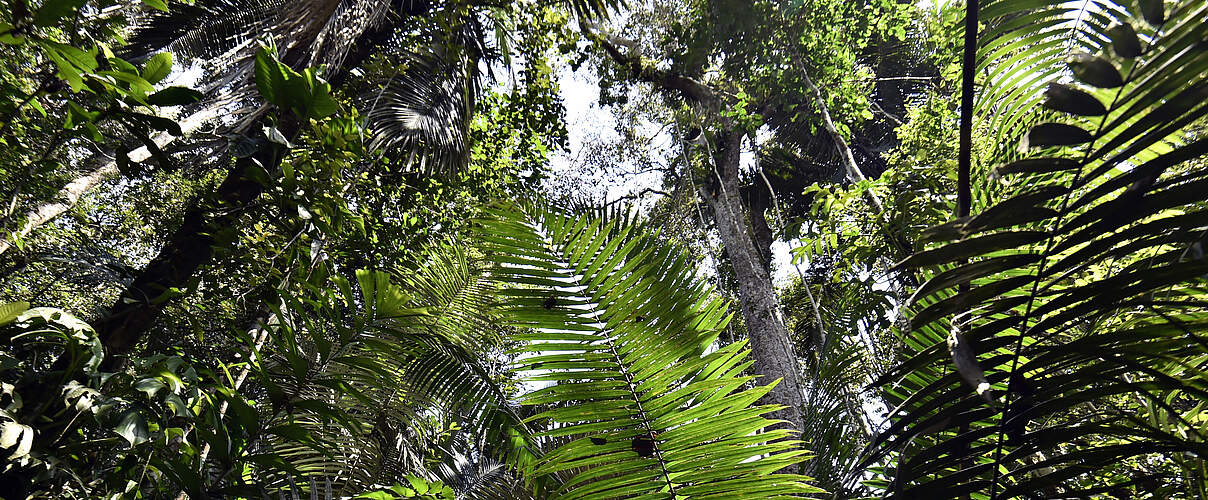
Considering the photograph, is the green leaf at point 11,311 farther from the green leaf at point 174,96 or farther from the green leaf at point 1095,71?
the green leaf at point 1095,71

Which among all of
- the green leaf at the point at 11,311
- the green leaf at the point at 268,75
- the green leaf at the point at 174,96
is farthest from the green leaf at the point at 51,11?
the green leaf at the point at 11,311

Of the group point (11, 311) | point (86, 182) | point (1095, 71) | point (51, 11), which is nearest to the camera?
point (1095, 71)

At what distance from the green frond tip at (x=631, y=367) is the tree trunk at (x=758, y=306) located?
3720 mm

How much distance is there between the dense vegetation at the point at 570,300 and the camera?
52 cm

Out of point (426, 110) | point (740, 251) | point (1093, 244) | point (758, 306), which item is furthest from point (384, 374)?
point (740, 251)

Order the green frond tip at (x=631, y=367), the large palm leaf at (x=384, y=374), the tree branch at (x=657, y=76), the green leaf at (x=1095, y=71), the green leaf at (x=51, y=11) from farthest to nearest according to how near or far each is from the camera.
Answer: the tree branch at (x=657, y=76) → the large palm leaf at (x=384, y=374) → the green frond tip at (x=631, y=367) → the green leaf at (x=51, y=11) → the green leaf at (x=1095, y=71)

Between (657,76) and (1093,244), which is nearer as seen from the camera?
(1093,244)

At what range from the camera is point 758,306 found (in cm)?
568

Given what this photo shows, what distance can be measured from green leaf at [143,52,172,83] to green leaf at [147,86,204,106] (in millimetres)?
36

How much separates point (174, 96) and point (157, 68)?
73mm

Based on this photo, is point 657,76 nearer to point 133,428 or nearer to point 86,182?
point 86,182

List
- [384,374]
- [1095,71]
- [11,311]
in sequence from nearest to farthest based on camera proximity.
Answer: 1. [1095,71]
2. [11,311]
3. [384,374]

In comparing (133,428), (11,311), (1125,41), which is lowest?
(133,428)

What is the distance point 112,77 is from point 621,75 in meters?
6.44
